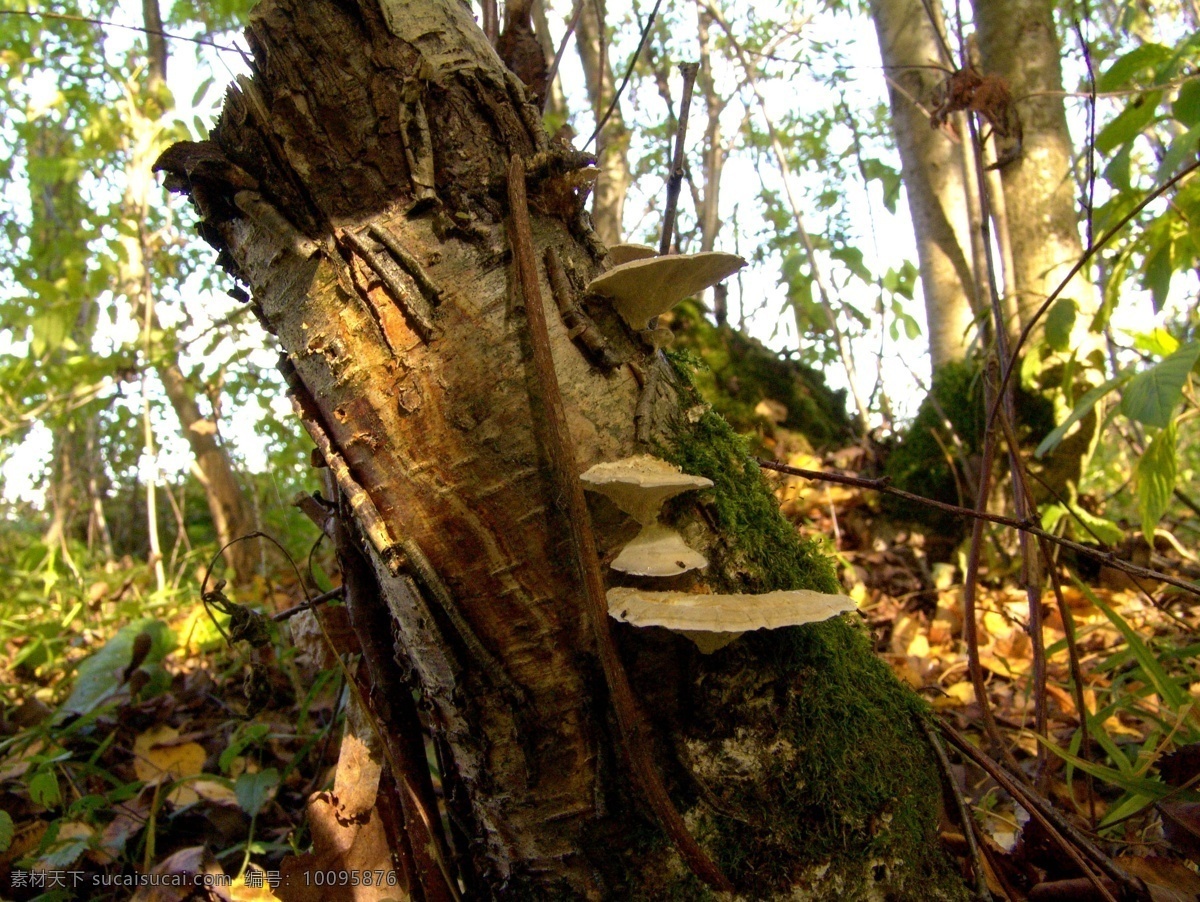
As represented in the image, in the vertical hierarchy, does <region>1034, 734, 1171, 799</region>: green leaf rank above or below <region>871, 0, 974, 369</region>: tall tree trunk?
below

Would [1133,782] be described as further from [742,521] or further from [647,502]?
[647,502]

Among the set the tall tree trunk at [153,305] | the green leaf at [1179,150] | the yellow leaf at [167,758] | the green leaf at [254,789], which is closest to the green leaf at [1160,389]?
the green leaf at [1179,150]

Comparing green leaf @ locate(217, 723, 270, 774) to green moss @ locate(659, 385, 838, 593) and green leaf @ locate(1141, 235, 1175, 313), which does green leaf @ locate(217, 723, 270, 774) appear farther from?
green leaf @ locate(1141, 235, 1175, 313)

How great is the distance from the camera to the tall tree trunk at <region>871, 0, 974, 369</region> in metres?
4.73

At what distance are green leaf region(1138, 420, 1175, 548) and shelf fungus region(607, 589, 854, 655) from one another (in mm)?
1392

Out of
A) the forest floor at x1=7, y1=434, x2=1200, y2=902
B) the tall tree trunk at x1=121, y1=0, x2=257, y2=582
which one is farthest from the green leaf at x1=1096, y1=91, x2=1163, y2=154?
the tall tree trunk at x1=121, y1=0, x2=257, y2=582

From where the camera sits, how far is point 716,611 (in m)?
1.19

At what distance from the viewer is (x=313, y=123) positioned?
1.45 m

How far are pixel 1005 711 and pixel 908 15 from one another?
4447 millimetres

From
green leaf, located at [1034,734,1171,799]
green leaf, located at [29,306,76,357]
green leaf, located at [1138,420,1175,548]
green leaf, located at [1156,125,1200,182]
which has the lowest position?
green leaf, located at [1034,734,1171,799]

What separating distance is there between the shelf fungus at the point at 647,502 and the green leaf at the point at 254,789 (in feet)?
5.44

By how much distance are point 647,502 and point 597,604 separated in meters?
0.22

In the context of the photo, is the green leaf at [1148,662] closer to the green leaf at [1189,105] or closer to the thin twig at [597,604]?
the thin twig at [597,604]

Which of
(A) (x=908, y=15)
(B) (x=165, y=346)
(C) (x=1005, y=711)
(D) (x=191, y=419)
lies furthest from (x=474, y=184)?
(D) (x=191, y=419)
